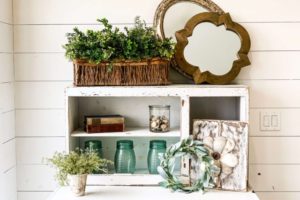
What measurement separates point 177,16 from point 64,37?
53cm

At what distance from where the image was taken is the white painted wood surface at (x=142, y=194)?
168cm

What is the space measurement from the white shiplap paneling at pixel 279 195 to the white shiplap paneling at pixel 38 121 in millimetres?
994

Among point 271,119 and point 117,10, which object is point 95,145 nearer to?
point 117,10

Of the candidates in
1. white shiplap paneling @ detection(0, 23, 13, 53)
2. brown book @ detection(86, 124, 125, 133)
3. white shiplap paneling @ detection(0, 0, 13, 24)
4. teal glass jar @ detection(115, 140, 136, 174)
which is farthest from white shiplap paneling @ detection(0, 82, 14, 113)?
teal glass jar @ detection(115, 140, 136, 174)

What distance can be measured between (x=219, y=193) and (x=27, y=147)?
0.93m

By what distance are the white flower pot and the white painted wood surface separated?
0.9 inches

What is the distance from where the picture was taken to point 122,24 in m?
1.98

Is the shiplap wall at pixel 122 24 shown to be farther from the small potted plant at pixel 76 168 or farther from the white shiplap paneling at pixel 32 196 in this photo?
the small potted plant at pixel 76 168

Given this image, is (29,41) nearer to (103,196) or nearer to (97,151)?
(97,151)

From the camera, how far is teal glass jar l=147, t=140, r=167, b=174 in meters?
1.87

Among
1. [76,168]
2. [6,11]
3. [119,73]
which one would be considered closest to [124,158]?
[76,168]

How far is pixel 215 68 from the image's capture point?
1.92 metres

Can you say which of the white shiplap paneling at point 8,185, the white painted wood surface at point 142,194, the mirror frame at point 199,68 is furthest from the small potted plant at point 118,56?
the white shiplap paneling at point 8,185

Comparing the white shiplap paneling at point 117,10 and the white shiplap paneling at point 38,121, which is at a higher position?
the white shiplap paneling at point 117,10
